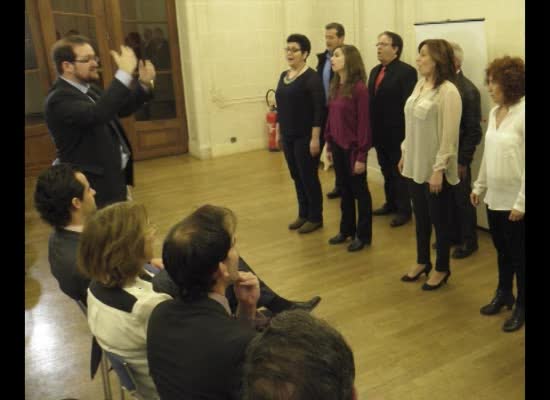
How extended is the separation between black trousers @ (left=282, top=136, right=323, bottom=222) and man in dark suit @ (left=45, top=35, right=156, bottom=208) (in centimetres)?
160

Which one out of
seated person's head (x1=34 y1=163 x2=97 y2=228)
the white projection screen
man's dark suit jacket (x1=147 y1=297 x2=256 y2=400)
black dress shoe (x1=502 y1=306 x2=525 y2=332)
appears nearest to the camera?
man's dark suit jacket (x1=147 y1=297 x2=256 y2=400)

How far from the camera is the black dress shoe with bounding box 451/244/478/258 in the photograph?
403cm

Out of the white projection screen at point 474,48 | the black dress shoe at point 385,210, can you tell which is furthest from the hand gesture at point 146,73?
the black dress shoe at point 385,210

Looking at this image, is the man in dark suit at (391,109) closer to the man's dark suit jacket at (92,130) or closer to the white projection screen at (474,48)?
the white projection screen at (474,48)

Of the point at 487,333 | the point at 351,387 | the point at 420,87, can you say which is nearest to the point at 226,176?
the point at 420,87

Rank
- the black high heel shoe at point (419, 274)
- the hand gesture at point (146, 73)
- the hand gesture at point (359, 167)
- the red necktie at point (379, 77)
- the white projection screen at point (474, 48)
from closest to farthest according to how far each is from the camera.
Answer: the hand gesture at point (146, 73)
the black high heel shoe at point (419, 274)
the hand gesture at point (359, 167)
the white projection screen at point (474, 48)
the red necktie at point (379, 77)

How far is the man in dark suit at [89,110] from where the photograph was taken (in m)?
2.89

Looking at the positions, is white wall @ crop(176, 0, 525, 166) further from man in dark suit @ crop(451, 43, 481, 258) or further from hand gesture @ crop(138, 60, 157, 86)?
hand gesture @ crop(138, 60, 157, 86)

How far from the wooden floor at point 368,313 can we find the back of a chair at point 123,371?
3.16ft

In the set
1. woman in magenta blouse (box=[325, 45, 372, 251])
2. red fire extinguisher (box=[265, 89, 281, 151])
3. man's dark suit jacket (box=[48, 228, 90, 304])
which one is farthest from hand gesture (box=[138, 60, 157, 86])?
red fire extinguisher (box=[265, 89, 281, 151])

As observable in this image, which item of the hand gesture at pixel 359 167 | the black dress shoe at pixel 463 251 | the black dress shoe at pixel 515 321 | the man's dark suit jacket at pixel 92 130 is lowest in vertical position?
the black dress shoe at pixel 515 321

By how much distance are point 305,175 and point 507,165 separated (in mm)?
1966

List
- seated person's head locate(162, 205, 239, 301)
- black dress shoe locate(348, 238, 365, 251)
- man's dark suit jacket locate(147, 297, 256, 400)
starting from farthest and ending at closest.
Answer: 1. black dress shoe locate(348, 238, 365, 251)
2. seated person's head locate(162, 205, 239, 301)
3. man's dark suit jacket locate(147, 297, 256, 400)

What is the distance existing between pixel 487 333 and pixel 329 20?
183 inches
